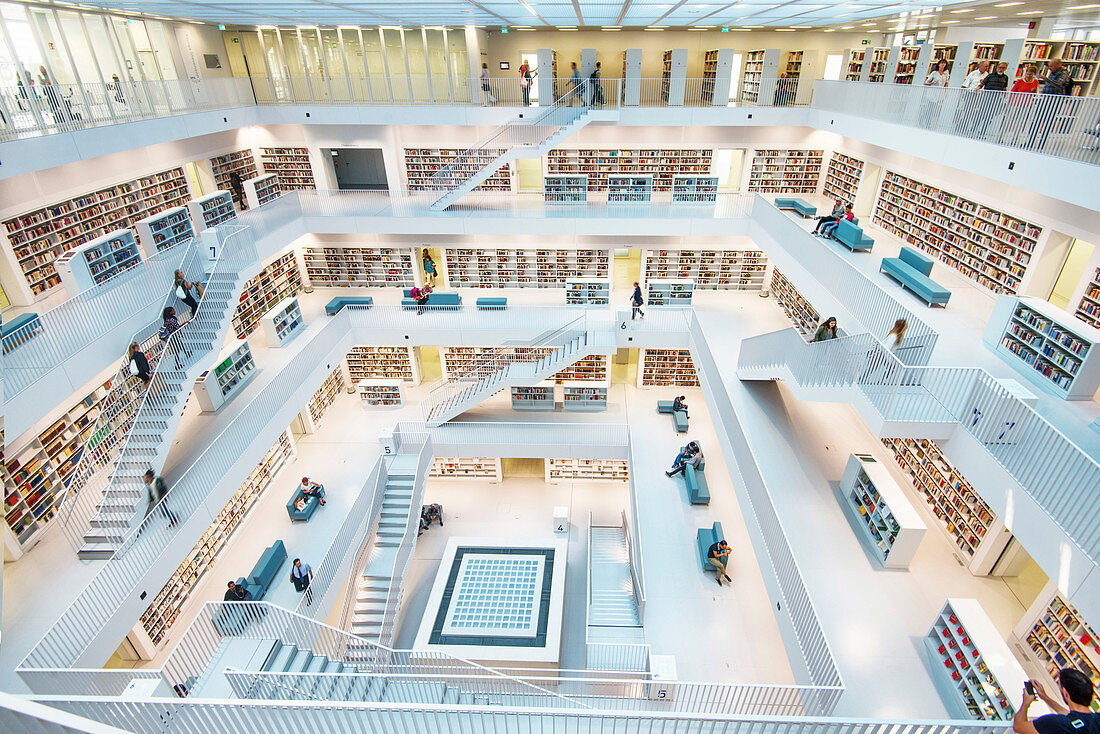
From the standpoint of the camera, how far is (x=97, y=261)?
956 centimetres

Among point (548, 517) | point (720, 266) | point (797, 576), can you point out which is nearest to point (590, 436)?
point (548, 517)

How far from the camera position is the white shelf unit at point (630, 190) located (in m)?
16.1

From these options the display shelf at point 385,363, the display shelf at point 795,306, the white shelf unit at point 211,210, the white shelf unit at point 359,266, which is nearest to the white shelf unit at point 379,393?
the display shelf at point 385,363

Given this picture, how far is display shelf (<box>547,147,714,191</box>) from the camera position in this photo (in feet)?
54.0

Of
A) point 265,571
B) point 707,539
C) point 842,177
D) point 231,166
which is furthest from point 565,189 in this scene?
point 265,571

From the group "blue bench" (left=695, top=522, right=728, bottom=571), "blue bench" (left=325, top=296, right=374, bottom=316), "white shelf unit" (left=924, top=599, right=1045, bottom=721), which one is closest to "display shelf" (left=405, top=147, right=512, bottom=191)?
"blue bench" (left=325, top=296, right=374, bottom=316)

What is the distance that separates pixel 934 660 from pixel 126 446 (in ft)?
40.3

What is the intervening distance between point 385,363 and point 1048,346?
15577 millimetres

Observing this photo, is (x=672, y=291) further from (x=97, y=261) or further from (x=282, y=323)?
(x=97, y=261)

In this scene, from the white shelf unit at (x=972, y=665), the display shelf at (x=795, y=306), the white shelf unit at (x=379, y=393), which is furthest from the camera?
the white shelf unit at (x=379, y=393)

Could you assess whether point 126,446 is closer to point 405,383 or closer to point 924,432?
point 405,383

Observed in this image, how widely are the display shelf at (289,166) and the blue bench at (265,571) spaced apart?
11368 mm

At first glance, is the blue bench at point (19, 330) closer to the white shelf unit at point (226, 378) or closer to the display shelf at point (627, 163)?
the white shelf unit at point (226, 378)

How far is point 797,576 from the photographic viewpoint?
663cm
